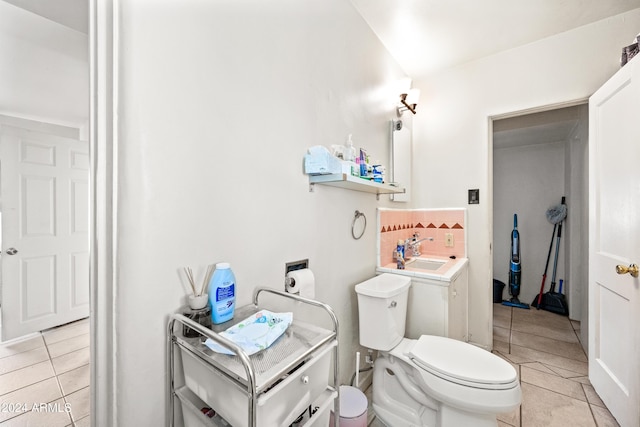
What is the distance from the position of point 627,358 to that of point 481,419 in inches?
37.9

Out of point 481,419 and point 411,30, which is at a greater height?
point 411,30

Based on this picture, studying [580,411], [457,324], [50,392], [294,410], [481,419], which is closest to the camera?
[294,410]

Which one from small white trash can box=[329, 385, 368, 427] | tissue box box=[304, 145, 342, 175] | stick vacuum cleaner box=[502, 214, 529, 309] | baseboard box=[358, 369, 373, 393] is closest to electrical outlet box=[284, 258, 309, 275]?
tissue box box=[304, 145, 342, 175]

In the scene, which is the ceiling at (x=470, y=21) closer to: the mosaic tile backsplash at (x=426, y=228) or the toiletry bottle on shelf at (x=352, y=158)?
the toiletry bottle on shelf at (x=352, y=158)

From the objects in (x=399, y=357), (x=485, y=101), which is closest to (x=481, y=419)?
(x=399, y=357)

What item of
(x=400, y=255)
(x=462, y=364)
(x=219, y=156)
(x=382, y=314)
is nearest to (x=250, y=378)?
(x=219, y=156)

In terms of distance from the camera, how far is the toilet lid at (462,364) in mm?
1143

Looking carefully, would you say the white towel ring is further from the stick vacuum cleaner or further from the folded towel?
the stick vacuum cleaner

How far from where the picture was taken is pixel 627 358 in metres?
1.40

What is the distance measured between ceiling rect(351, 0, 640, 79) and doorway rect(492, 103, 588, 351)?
0.92 metres

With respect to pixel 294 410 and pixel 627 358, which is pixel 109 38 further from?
pixel 627 358

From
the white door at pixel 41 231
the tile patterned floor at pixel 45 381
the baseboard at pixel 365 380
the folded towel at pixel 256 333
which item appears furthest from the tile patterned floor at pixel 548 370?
the white door at pixel 41 231

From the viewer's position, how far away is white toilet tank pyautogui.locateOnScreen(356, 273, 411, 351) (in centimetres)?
145

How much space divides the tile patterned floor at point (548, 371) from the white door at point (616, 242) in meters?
0.12
